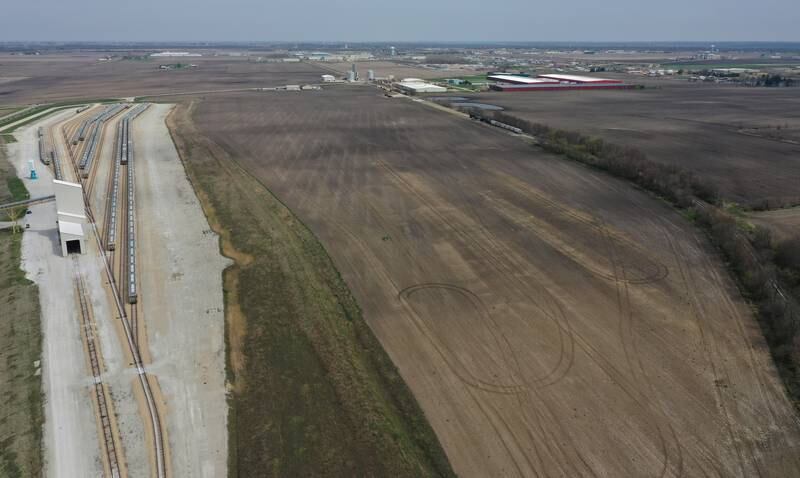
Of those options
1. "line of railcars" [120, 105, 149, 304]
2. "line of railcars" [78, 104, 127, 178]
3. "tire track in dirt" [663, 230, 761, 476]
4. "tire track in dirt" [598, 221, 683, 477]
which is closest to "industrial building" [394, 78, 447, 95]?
"line of railcars" [78, 104, 127, 178]

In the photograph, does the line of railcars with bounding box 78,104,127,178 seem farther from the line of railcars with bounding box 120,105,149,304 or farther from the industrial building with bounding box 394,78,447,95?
the industrial building with bounding box 394,78,447,95

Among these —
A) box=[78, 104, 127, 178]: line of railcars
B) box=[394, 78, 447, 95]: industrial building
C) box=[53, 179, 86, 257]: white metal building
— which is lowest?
box=[53, 179, 86, 257]: white metal building

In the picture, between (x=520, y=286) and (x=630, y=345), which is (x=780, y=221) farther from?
(x=520, y=286)

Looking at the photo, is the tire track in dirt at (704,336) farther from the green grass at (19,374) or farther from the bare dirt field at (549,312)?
the green grass at (19,374)

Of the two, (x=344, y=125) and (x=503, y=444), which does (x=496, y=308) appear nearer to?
(x=503, y=444)

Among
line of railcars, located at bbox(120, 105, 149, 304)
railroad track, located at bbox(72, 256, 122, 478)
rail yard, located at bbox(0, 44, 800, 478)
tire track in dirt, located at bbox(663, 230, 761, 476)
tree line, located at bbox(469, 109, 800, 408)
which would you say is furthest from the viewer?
line of railcars, located at bbox(120, 105, 149, 304)
